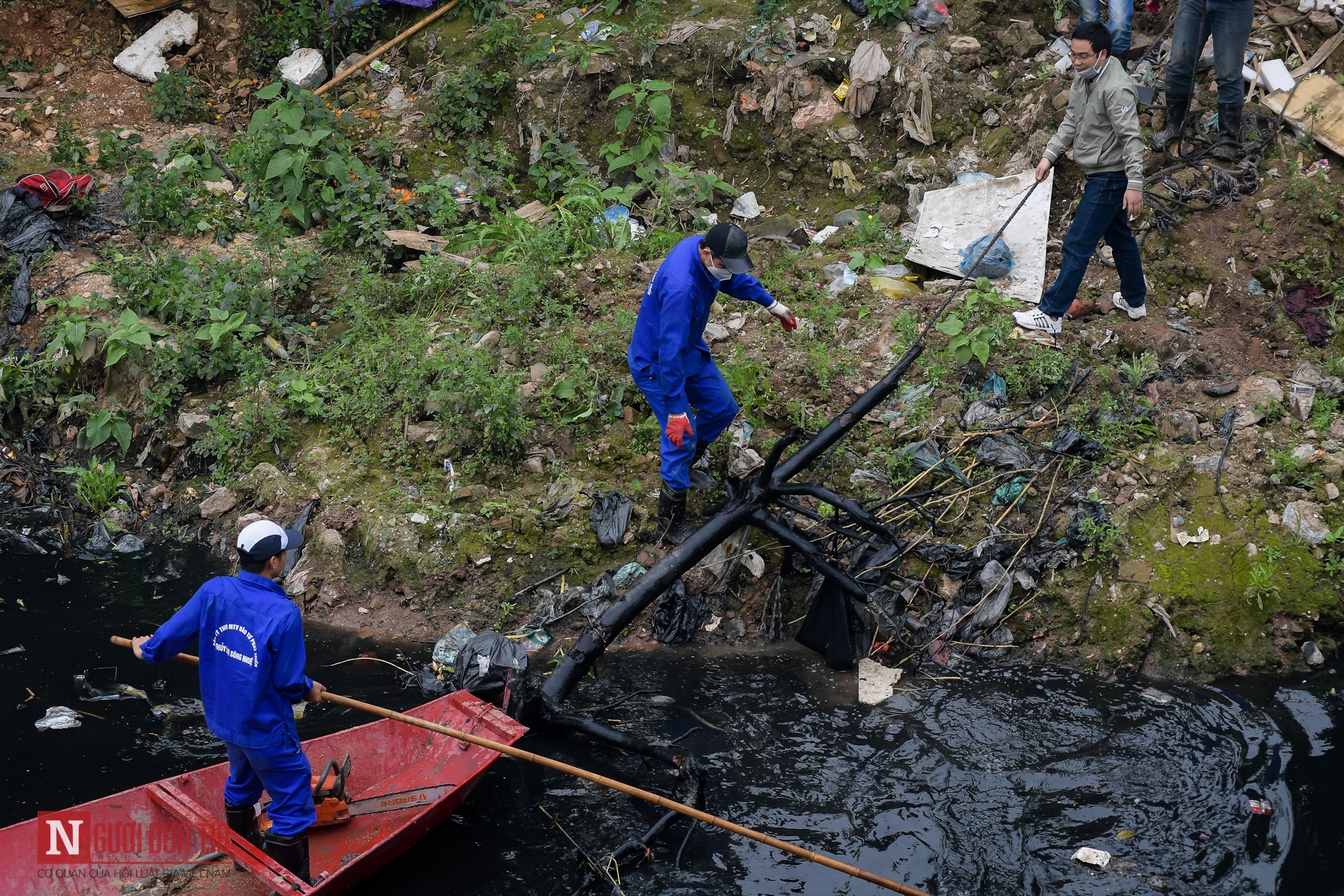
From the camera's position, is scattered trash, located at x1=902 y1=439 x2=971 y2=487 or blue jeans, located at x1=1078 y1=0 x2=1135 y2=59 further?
blue jeans, located at x1=1078 y1=0 x2=1135 y2=59

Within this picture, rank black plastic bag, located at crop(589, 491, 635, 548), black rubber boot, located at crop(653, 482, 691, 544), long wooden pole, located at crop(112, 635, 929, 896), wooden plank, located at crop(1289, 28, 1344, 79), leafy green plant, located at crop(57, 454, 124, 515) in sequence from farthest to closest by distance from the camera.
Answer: wooden plank, located at crop(1289, 28, 1344, 79), leafy green plant, located at crop(57, 454, 124, 515), black plastic bag, located at crop(589, 491, 635, 548), black rubber boot, located at crop(653, 482, 691, 544), long wooden pole, located at crop(112, 635, 929, 896)

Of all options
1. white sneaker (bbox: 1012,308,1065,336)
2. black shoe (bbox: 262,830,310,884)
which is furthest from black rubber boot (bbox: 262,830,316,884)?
white sneaker (bbox: 1012,308,1065,336)

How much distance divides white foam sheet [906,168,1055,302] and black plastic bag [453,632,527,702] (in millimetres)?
4071

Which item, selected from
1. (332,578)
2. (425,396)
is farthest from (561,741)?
(425,396)

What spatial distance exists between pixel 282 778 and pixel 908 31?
7.34 metres

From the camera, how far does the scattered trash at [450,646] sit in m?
5.34

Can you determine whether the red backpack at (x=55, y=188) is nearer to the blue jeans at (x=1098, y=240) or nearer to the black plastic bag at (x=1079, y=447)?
the blue jeans at (x=1098, y=240)

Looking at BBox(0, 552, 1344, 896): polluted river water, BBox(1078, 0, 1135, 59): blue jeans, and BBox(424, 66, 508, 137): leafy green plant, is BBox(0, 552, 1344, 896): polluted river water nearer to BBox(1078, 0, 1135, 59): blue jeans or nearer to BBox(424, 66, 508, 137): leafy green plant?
BBox(1078, 0, 1135, 59): blue jeans

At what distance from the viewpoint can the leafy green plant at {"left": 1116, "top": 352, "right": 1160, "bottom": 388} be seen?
597 centimetres

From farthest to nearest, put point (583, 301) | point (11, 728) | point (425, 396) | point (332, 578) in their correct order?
1. point (583, 301)
2. point (425, 396)
3. point (332, 578)
4. point (11, 728)

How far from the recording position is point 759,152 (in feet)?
27.0

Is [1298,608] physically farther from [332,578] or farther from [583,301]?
[332,578]

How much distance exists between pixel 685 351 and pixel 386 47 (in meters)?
6.18

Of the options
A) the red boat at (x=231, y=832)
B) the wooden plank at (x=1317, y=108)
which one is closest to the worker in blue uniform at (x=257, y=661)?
the red boat at (x=231, y=832)
